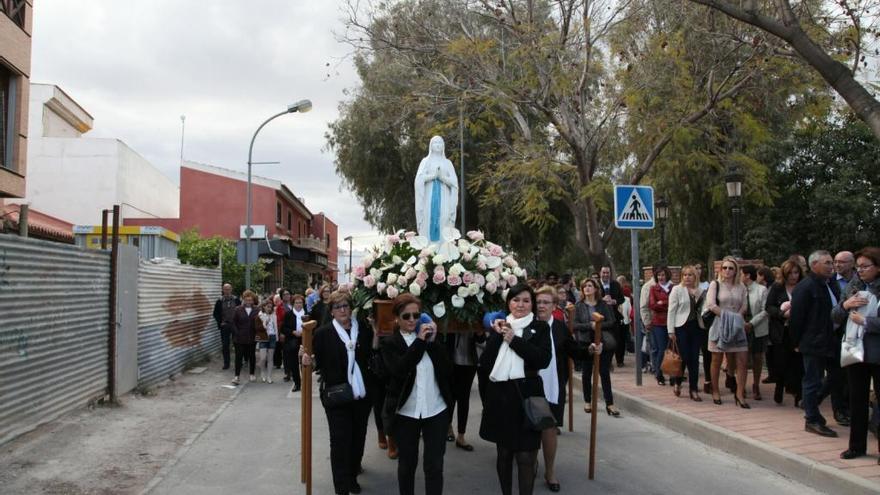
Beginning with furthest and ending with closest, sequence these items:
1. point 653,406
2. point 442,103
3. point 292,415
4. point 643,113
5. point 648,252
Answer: point 648,252 → point 442,103 → point 643,113 → point 292,415 → point 653,406

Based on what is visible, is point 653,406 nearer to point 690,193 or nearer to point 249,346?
point 249,346

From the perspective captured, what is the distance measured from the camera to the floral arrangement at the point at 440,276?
6.02 meters

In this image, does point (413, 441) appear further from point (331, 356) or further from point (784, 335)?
point (784, 335)

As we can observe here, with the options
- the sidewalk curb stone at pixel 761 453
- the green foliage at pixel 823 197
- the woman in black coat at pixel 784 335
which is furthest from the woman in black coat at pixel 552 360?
the green foliage at pixel 823 197

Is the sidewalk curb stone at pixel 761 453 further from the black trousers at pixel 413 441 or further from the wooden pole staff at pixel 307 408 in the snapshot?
the wooden pole staff at pixel 307 408

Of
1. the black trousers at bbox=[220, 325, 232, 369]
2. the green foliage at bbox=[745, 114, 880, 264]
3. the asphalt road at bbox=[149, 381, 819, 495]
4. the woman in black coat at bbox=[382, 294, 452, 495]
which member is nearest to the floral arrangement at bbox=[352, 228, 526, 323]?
the woman in black coat at bbox=[382, 294, 452, 495]

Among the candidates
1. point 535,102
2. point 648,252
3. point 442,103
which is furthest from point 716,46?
point 648,252

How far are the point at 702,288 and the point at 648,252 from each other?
86.7ft

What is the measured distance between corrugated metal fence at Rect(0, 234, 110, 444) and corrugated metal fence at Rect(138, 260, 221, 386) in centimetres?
152

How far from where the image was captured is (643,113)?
13969 millimetres

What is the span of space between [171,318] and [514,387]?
9104 millimetres

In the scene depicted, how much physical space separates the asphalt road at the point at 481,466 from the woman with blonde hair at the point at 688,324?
1.09 meters

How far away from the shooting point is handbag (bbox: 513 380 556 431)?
4.75 metres

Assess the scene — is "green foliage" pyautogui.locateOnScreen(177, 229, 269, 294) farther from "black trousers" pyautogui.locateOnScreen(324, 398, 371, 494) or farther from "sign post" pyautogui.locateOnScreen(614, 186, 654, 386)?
"black trousers" pyautogui.locateOnScreen(324, 398, 371, 494)
